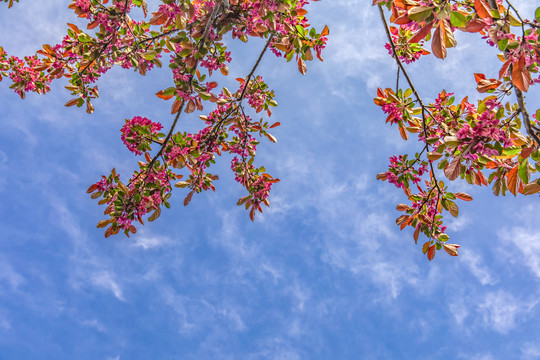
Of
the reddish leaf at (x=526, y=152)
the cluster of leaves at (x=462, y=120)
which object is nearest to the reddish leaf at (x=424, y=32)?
the cluster of leaves at (x=462, y=120)

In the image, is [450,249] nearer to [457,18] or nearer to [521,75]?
[521,75]

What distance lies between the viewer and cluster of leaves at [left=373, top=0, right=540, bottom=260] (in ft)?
5.54

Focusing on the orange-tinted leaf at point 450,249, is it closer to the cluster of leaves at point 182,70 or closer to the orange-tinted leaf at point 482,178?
the orange-tinted leaf at point 482,178

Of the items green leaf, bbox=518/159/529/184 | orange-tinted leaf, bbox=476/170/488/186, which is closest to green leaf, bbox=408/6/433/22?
green leaf, bbox=518/159/529/184

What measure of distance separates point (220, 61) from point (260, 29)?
2.21 feet

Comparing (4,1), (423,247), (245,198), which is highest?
(4,1)

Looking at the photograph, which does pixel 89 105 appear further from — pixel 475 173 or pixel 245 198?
pixel 475 173

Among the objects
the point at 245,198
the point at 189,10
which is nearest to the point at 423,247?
the point at 245,198

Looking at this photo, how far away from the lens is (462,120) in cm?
319

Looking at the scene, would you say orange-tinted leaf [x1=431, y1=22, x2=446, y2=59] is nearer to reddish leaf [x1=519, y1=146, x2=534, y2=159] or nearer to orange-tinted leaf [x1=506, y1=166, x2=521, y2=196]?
reddish leaf [x1=519, y1=146, x2=534, y2=159]

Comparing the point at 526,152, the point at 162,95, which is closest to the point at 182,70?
the point at 162,95

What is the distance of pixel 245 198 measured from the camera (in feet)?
13.6

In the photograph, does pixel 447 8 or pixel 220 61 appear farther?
pixel 220 61

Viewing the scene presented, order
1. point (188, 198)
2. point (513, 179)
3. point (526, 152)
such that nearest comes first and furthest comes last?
point (526, 152) → point (513, 179) → point (188, 198)
